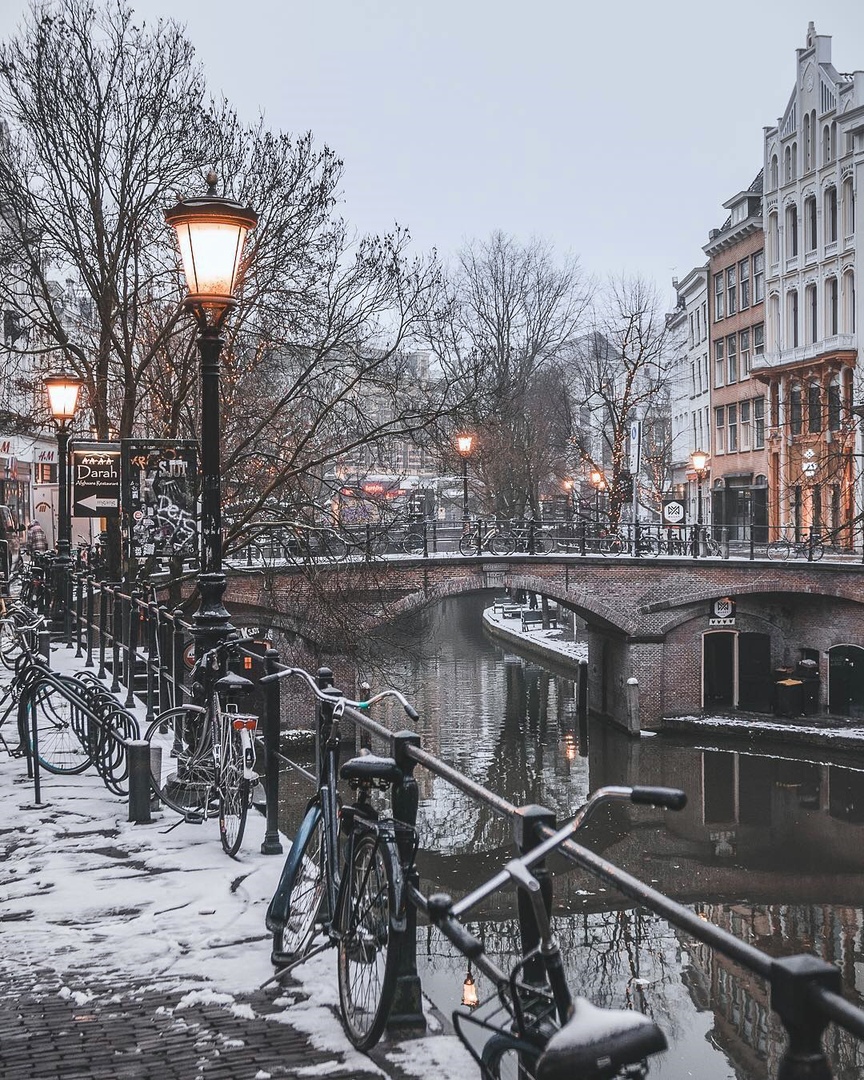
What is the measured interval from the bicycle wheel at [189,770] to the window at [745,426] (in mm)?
45698

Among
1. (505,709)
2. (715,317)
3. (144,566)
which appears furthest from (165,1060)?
(715,317)

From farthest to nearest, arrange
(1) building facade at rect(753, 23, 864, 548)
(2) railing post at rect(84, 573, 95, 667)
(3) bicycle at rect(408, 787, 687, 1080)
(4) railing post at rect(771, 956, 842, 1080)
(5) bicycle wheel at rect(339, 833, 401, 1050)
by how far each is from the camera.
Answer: (1) building facade at rect(753, 23, 864, 548), (2) railing post at rect(84, 573, 95, 667), (5) bicycle wheel at rect(339, 833, 401, 1050), (3) bicycle at rect(408, 787, 687, 1080), (4) railing post at rect(771, 956, 842, 1080)

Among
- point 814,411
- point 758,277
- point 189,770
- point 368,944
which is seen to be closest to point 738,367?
point 758,277

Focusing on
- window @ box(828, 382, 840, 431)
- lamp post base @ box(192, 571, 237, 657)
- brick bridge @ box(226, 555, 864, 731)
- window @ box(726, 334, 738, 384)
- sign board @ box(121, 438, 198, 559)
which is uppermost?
window @ box(726, 334, 738, 384)

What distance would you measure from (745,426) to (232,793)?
47.6 meters

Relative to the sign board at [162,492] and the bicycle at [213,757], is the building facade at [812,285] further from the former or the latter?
the bicycle at [213,757]

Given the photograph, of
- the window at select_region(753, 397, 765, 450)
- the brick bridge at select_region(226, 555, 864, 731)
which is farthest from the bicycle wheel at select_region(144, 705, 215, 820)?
the window at select_region(753, 397, 765, 450)

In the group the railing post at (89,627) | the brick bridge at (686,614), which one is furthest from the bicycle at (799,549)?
the railing post at (89,627)

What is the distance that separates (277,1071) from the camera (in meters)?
4.28

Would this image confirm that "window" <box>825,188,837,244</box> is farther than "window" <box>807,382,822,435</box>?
Yes

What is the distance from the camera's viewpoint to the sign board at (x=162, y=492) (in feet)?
34.8

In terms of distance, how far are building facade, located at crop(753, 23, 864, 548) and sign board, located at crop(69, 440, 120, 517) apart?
1154 inches

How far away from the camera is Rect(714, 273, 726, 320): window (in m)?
54.2

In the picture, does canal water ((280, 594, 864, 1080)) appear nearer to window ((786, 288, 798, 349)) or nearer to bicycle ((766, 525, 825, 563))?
bicycle ((766, 525, 825, 563))
